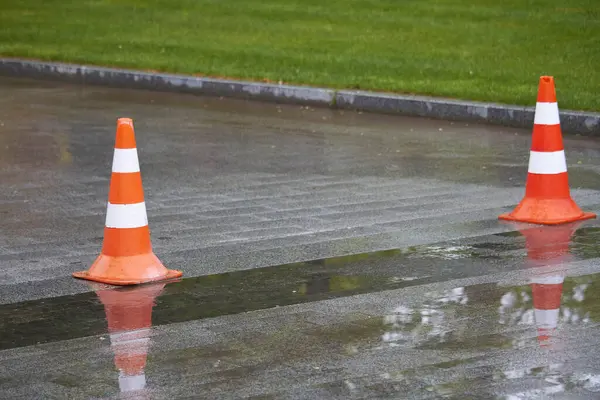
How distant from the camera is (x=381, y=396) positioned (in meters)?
5.13

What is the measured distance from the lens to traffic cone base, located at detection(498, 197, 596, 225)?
8.89 m

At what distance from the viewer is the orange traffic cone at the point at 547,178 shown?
29.3 ft

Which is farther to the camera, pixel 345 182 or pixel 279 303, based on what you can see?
pixel 345 182

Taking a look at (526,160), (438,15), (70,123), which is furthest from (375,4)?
(526,160)

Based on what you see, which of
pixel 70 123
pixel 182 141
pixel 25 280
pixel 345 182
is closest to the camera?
pixel 25 280

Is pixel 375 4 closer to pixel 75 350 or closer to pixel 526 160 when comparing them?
pixel 526 160

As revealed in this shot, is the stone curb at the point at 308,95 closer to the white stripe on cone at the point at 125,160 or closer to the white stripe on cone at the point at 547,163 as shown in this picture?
the white stripe on cone at the point at 547,163

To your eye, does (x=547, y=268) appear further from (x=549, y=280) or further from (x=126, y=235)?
(x=126, y=235)

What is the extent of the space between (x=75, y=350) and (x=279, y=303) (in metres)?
1.22

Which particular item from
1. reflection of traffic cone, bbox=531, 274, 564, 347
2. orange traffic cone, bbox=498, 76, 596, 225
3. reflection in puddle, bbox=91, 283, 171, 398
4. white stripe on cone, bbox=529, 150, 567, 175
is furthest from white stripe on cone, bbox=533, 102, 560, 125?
reflection in puddle, bbox=91, 283, 171, 398

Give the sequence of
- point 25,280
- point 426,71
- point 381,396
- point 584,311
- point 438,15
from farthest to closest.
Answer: point 438,15
point 426,71
point 25,280
point 584,311
point 381,396

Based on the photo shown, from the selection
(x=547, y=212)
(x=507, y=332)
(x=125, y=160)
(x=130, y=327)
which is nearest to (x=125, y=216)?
(x=125, y=160)

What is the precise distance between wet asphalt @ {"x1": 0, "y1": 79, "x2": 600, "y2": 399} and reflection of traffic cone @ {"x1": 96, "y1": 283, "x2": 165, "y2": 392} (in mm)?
16

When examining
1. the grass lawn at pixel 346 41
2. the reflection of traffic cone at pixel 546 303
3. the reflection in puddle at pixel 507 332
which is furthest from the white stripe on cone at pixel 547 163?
the grass lawn at pixel 346 41
